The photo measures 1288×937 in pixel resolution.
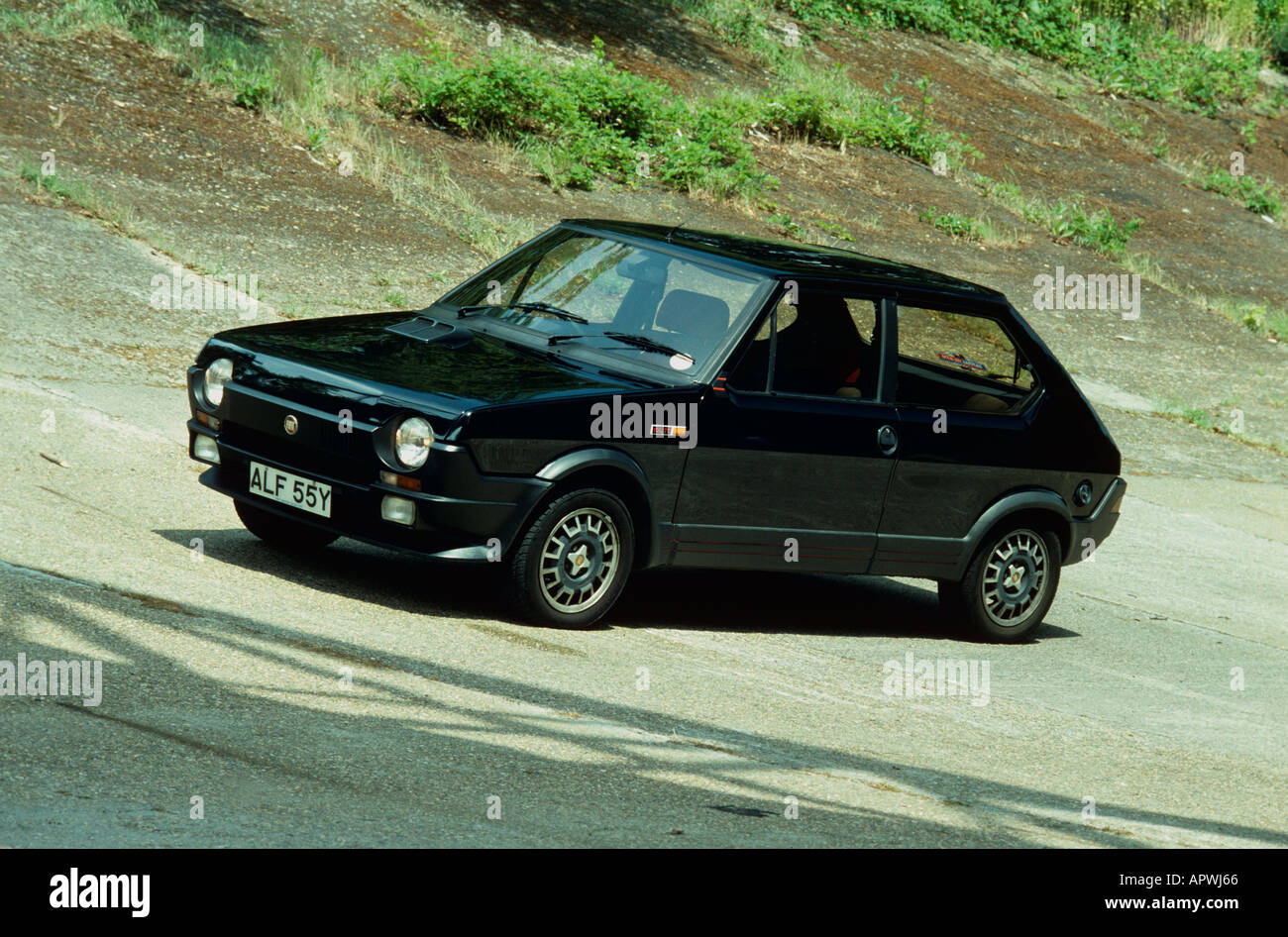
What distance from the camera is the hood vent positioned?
24.9 ft

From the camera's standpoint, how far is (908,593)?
9891 millimetres

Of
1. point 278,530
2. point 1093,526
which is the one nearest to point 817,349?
point 1093,526

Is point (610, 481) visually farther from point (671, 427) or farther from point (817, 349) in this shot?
point (817, 349)

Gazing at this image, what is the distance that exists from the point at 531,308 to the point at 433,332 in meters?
0.52

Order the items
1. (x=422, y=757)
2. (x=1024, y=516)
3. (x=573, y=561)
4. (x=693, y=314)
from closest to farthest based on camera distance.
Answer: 1. (x=422, y=757)
2. (x=573, y=561)
3. (x=693, y=314)
4. (x=1024, y=516)

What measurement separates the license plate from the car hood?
423 mm

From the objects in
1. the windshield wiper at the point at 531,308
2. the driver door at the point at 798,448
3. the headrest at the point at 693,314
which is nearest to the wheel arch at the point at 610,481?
the driver door at the point at 798,448

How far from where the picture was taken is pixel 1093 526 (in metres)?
9.02

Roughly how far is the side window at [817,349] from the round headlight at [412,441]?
1.58 m

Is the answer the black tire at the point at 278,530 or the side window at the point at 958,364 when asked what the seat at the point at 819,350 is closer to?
the side window at the point at 958,364

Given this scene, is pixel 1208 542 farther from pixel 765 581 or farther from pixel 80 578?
pixel 80 578

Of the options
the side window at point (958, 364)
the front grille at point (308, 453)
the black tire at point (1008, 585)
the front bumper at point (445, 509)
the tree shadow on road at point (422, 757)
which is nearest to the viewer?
the tree shadow on road at point (422, 757)

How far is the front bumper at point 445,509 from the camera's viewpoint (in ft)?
21.8

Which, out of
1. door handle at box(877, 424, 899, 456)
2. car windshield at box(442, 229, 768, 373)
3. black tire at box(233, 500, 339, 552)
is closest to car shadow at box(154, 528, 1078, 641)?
black tire at box(233, 500, 339, 552)
